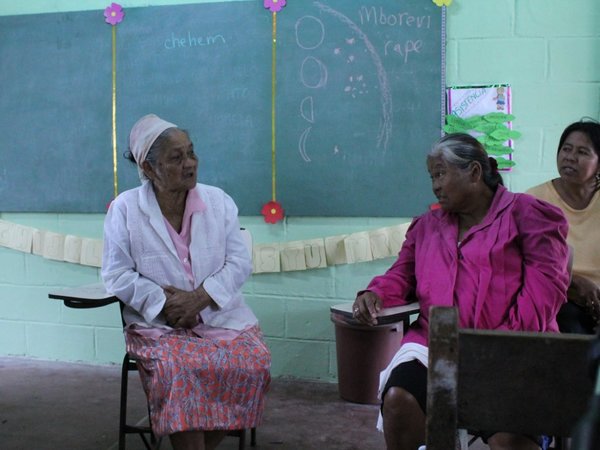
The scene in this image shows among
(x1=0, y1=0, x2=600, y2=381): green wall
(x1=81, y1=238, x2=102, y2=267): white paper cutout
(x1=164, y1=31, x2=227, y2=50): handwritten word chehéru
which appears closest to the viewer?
(x1=0, y1=0, x2=600, y2=381): green wall

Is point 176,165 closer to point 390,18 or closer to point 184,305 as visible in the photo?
point 184,305

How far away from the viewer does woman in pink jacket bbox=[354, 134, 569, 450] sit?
1.82m

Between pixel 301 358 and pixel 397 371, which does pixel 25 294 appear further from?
pixel 397 371

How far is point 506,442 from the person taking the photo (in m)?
1.61

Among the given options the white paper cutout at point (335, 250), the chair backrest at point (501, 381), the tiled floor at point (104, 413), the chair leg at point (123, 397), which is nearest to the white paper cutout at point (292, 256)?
the white paper cutout at point (335, 250)

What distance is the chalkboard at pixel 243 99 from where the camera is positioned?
10.5 ft

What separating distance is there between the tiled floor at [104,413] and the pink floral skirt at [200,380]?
20.6 inches

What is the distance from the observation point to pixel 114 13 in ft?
11.4

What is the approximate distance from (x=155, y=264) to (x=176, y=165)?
Answer: 359mm

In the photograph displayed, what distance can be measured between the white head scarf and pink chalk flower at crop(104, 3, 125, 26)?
1.28 meters

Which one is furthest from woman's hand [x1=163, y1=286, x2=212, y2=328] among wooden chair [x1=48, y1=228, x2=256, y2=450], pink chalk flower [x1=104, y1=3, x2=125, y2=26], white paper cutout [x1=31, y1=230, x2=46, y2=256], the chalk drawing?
pink chalk flower [x1=104, y1=3, x2=125, y2=26]

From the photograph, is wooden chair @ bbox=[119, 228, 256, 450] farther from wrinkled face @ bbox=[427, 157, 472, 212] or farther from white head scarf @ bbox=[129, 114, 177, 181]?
wrinkled face @ bbox=[427, 157, 472, 212]

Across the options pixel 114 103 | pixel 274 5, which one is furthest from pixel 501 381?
pixel 114 103

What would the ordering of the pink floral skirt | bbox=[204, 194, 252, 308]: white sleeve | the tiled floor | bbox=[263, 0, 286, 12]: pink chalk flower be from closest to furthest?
1. the pink floral skirt
2. bbox=[204, 194, 252, 308]: white sleeve
3. the tiled floor
4. bbox=[263, 0, 286, 12]: pink chalk flower
